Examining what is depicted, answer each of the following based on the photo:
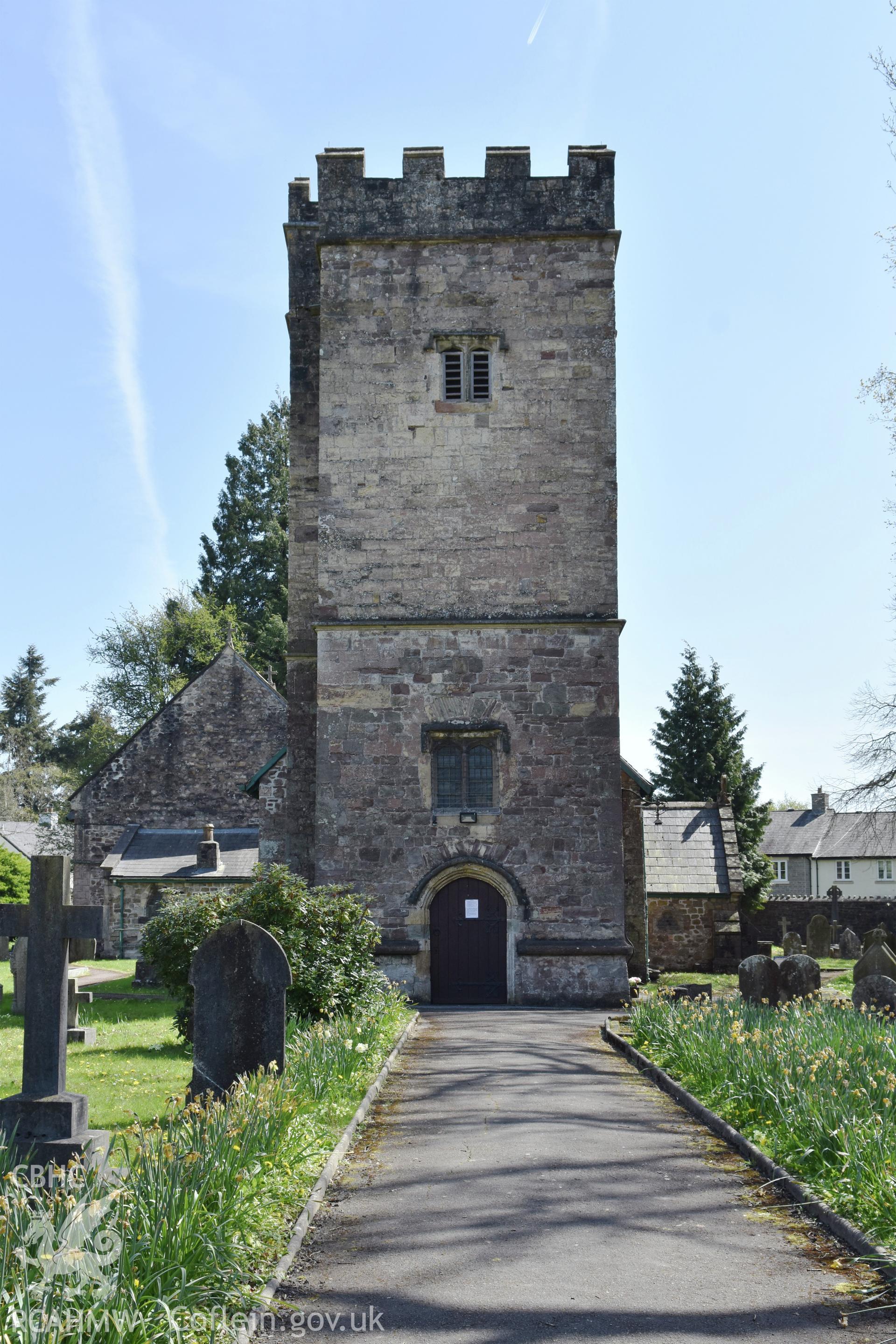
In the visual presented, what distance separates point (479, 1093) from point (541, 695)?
9.44 m

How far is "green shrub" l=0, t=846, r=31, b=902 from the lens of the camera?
3600cm

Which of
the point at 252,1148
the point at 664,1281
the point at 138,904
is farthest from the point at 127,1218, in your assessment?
the point at 138,904

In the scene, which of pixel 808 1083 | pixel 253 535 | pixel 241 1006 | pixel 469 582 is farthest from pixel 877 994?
pixel 253 535

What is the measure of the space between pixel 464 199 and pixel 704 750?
1049 inches

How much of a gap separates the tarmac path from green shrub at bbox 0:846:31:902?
96.0 feet

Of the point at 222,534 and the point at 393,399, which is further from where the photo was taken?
the point at 222,534

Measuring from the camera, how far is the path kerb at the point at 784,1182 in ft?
18.4

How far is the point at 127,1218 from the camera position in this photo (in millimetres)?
5000

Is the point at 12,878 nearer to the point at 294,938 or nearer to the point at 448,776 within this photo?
the point at 448,776

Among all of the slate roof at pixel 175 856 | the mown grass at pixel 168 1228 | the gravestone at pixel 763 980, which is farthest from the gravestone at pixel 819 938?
the mown grass at pixel 168 1228

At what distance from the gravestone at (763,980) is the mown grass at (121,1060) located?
637 centimetres

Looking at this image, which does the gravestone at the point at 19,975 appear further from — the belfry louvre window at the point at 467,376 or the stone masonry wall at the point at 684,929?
the stone masonry wall at the point at 684,929

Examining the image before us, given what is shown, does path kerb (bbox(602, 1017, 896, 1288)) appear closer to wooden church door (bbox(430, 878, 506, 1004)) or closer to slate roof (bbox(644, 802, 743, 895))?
wooden church door (bbox(430, 878, 506, 1004))

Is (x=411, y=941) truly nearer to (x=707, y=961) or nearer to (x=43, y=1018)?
(x=707, y=961)
